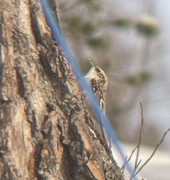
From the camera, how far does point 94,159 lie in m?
2.32

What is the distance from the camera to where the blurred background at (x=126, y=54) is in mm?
9414

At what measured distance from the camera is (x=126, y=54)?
855 inches

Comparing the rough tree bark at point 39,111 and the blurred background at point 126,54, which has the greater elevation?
the blurred background at point 126,54

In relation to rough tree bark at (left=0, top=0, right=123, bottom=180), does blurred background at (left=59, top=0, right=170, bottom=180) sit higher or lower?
higher

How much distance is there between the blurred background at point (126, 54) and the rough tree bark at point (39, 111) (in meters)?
6.35

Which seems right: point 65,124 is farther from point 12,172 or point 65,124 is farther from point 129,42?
point 129,42

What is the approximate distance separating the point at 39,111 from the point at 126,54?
19.5 m

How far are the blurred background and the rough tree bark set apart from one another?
20.8 feet

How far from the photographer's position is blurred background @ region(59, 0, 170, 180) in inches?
371

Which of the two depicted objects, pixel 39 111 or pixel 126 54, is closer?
pixel 39 111

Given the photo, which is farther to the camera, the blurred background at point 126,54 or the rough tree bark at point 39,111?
the blurred background at point 126,54

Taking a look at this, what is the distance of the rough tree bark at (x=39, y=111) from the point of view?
→ 222cm

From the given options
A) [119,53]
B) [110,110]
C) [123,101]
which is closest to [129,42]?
[119,53]

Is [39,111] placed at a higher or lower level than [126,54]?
lower
